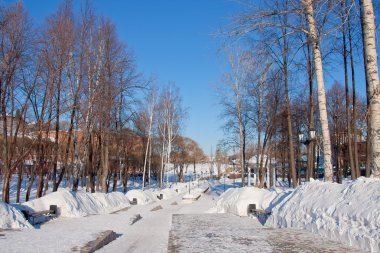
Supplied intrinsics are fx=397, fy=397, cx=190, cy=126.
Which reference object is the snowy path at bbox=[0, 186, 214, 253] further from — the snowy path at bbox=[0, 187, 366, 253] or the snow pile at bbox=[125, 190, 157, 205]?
the snow pile at bbox=[125, 190, 157, 205]

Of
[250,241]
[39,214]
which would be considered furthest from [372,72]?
[39,214]

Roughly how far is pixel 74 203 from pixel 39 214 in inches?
108

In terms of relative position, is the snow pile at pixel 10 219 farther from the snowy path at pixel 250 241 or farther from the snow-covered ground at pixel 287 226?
the snowy path at pixel 250 241

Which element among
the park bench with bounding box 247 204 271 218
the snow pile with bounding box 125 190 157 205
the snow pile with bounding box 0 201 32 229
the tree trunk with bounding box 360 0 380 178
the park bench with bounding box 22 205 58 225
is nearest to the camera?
the tree trunk with bounding box 360 0 380 178

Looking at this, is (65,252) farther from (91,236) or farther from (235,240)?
(235,240)

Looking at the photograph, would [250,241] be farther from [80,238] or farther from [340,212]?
[80,238]

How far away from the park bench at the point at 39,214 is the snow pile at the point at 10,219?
60.3 inches

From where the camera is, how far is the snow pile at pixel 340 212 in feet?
20.9

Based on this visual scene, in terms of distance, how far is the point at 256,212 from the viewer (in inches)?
531

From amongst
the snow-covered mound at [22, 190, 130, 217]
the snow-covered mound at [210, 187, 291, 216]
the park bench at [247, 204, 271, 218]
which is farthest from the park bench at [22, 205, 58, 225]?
the park bench at [247, 204, 271, 218]

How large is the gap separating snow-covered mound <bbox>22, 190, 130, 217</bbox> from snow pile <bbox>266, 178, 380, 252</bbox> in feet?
Result: 27.1

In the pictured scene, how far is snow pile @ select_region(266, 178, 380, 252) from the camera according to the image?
6.36 m

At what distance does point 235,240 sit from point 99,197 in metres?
13.0

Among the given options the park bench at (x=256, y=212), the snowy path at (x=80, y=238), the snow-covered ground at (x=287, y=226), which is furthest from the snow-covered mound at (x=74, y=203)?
the park bench at (x=256, y=212)
